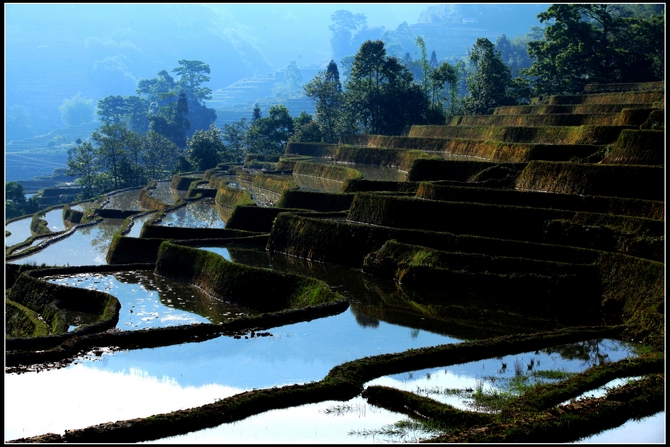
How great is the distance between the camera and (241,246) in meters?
32.9

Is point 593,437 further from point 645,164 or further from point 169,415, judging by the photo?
point 645,164

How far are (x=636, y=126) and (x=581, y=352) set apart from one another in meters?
17.2

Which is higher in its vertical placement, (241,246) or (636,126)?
(636,126)

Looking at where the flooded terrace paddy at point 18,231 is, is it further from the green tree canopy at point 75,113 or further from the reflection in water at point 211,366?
the green tree canopy at point 75,113

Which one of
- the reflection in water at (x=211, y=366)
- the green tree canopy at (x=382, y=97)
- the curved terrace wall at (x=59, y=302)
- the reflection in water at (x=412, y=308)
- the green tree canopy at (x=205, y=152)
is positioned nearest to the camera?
the reflection in water at (x=211, y=366)

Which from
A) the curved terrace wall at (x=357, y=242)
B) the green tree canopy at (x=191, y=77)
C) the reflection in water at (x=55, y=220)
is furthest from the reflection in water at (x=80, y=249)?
the green tree canopy at (x=191, y=77)

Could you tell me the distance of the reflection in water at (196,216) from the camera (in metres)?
39.9

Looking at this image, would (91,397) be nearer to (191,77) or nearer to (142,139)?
(142,139)

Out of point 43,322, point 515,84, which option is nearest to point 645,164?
point 43,322

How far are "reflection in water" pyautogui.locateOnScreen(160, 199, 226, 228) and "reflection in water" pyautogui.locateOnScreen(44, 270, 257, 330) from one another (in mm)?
10379

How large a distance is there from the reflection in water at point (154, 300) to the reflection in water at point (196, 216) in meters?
10.4

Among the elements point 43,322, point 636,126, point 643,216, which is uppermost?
point 636,126

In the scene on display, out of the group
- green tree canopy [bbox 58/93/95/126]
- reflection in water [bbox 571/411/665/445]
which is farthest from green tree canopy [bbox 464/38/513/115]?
green tree canopy [bbox 58/93/95/126]

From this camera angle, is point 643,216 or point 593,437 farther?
point 643,216
